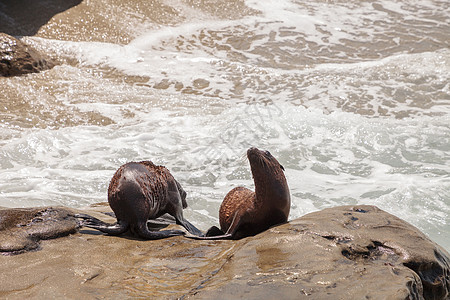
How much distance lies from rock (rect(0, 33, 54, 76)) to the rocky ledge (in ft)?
26.0

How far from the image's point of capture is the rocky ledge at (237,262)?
2729 mm

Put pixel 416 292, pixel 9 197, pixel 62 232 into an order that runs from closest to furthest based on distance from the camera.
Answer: pixel 416 292 < pixel 62 232 < pixel 9 197

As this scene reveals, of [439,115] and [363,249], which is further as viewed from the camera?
[439,115]

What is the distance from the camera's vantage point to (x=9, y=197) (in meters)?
6.32

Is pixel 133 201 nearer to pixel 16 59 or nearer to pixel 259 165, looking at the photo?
pixel 259 165

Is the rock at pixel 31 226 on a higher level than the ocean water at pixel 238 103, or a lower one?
higher

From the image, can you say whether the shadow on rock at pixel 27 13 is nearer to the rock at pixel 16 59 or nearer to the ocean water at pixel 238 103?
the ocean water at pixel 238 103

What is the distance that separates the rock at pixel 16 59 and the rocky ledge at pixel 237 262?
26.0 feet

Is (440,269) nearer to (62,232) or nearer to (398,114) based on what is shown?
(62,232)

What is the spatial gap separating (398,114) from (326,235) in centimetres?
719

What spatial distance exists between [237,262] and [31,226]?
5.12ft

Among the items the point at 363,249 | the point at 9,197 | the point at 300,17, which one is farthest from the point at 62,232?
the point at 300,17

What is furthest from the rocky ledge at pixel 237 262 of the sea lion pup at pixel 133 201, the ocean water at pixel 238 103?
the ocean water at pixel 238 103

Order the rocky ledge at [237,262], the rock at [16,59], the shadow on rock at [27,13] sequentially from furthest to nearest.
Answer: the shadow on rock at [27,13]
the rock at [16,59]
the rocky ledge at [237,262]
